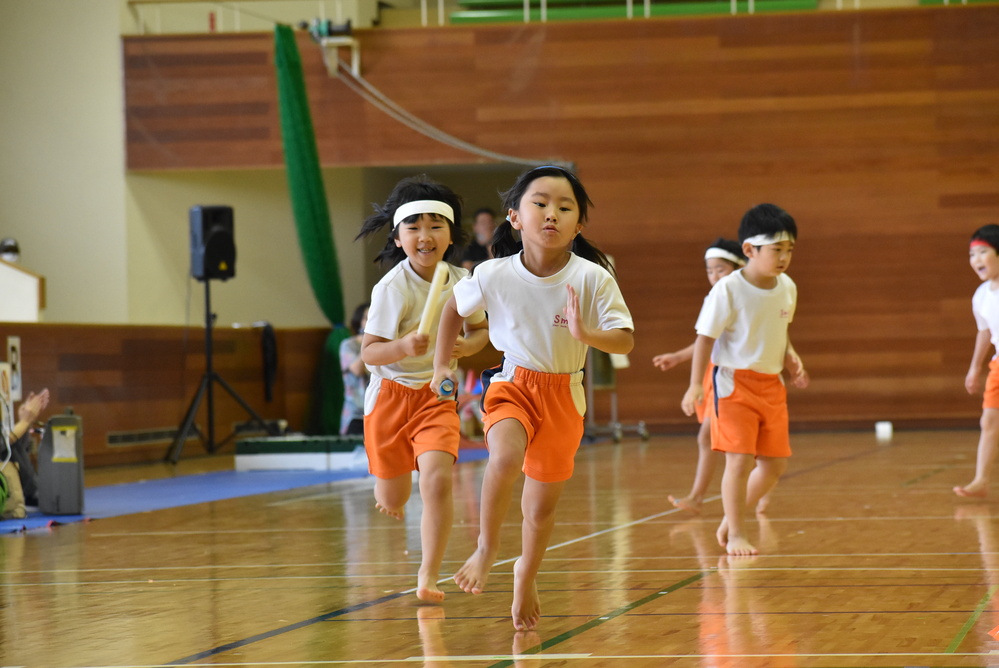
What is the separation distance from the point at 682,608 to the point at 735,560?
0.92m

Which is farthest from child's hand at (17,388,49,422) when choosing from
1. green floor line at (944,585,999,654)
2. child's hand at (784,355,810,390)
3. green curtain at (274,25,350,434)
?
green curtain at (274,25,350,434)

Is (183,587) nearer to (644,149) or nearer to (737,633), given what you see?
(737,633)

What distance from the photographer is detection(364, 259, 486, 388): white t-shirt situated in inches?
139

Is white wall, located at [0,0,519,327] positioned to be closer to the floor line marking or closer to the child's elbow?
the floor line marking

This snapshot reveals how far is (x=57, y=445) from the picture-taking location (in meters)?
5.78

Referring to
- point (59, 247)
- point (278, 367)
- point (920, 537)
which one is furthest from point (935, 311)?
point (59, 247)

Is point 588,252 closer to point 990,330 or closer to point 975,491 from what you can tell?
point 975,491

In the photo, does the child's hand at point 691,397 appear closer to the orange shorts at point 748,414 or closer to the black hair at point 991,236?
the orange shorts at point 748,414

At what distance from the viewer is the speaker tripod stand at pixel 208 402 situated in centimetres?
914

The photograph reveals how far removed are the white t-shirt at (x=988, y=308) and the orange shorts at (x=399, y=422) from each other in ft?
11.1

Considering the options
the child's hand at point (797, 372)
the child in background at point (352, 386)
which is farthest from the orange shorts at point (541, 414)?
the child in background at point (352, 386)

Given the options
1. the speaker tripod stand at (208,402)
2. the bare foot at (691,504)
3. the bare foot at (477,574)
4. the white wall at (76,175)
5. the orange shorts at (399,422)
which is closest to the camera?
the bare foot at (477,574)

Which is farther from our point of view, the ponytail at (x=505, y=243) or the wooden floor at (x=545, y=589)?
the ponytail at (x=505, y=243)

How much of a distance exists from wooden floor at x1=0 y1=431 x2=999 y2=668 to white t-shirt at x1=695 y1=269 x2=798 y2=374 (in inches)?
27.0
